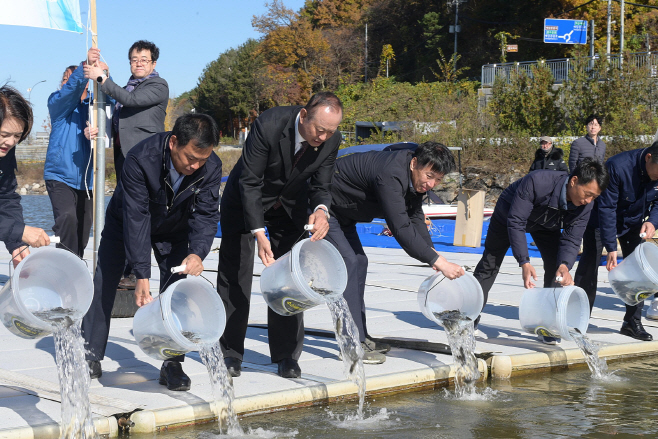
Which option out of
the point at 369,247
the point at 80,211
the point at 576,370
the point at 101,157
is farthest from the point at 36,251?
the point at 369,247

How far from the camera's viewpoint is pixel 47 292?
4.00m

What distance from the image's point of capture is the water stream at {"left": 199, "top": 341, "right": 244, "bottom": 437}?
12.7 feet

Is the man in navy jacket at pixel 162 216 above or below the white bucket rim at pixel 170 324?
above

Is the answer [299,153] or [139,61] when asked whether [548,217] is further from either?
[139,61]

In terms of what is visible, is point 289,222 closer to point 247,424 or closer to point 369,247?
point 247,424

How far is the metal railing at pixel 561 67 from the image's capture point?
25.4 m

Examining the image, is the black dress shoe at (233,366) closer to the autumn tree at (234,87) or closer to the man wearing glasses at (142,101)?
the man wearing glasses at (142,101)

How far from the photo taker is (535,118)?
27031mm

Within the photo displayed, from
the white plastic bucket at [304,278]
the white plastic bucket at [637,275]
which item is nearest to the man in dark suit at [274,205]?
the white plastic bucket at [304,278]

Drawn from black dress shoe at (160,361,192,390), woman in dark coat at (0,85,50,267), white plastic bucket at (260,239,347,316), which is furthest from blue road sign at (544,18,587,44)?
woman in dark coat at (0,85,50,267)

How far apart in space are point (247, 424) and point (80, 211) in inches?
136

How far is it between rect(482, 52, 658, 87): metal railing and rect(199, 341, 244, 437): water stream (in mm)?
23298

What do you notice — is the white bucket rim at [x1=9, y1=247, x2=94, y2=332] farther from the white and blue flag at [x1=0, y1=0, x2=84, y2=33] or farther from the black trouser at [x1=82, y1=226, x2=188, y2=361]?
the white and blue flag at [x1=0, y1=0, x2=84, y2=33]

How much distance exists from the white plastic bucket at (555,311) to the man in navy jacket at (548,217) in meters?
0.14
